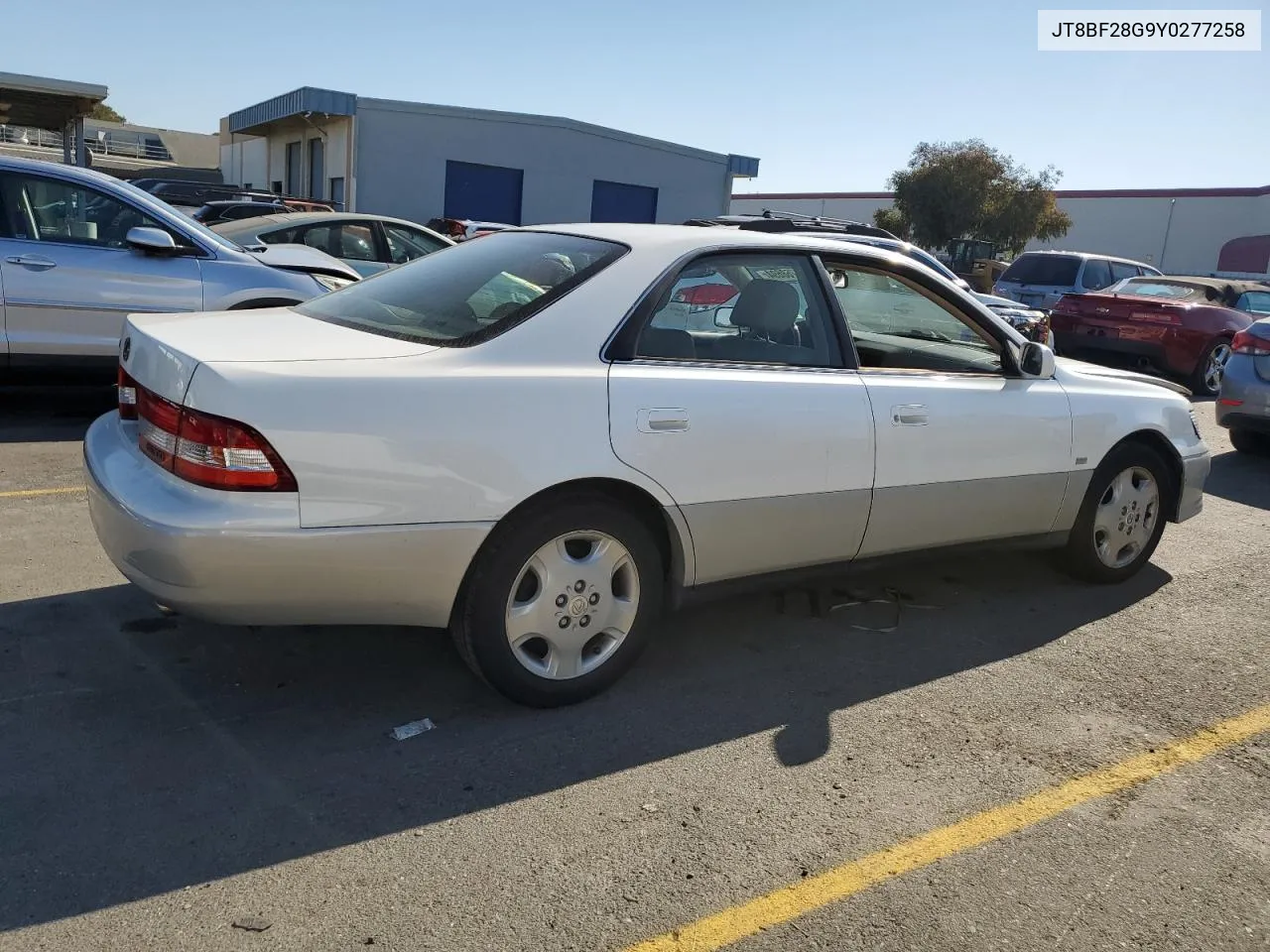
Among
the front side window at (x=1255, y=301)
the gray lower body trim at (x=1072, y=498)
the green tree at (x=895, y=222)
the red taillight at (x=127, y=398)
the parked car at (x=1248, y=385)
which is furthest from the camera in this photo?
the green tree at (x=895, y=222)

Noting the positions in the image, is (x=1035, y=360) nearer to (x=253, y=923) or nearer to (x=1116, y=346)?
(x=253, y=923)

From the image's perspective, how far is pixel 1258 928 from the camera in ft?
8.69

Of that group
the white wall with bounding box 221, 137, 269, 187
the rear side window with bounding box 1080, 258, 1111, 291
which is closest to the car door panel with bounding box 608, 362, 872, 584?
the rear side window with bounding box 1080, 258, 1111, 291

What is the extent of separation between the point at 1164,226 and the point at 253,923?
51052 millimetres

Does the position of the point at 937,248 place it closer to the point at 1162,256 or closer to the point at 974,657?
the point at 1162,256

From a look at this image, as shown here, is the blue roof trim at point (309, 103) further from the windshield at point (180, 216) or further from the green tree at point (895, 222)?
the green tree at point (895, 222)

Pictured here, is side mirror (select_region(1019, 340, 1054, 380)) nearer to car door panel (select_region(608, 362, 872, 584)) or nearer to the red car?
car door panel (select_region(608, 362, 872, 584))

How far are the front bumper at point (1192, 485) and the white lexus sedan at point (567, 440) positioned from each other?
878 mm

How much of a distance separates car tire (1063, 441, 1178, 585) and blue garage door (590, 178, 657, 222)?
28922mm

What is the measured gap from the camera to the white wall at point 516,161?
1141 inches

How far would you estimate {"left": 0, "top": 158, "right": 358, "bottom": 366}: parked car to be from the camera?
667cm

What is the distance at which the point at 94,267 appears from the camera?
270 inches

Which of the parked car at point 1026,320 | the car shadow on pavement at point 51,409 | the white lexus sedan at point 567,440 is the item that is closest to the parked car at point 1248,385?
the parked car at point 1026,320

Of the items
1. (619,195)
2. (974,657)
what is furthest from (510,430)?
(619,195)
